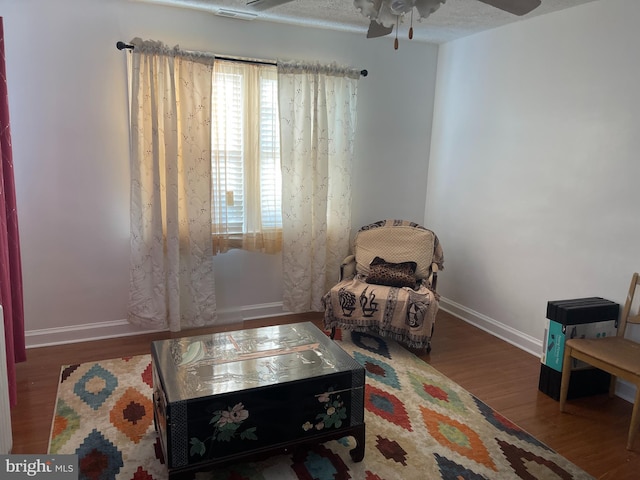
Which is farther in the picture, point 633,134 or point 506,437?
point 633,134

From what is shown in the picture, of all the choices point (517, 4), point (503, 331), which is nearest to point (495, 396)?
point (503, 331)

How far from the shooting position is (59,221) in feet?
10.9

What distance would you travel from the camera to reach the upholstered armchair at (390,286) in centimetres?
331

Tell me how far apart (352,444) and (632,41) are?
2.85 m

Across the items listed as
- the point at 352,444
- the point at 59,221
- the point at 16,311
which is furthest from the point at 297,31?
the point at 352,444

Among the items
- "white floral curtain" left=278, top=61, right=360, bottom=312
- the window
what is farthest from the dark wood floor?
the window

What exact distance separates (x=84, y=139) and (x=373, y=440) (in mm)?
2770

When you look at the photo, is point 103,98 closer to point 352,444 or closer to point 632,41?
point 352,444

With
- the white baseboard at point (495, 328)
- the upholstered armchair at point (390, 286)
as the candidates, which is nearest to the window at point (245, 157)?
the upholstered armchair at point (390, 286)

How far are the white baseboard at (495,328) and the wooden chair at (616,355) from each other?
2.11 ft

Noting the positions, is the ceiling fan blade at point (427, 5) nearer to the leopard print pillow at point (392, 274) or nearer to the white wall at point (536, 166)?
the white wall at point (536, 166)

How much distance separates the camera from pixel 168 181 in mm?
3416

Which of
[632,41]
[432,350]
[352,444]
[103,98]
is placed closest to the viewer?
[352,444]

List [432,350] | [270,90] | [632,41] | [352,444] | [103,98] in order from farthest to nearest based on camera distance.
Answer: [270,90] < [432,350] < [103,98] < [632,41] < [352,444]
